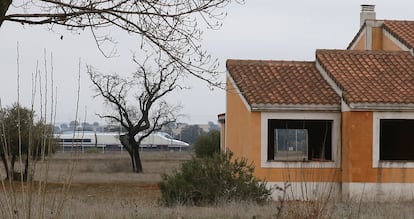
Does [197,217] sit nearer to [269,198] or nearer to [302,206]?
[302,206]

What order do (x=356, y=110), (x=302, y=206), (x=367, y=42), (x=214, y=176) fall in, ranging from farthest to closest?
(x=367, y=42) → (x=356, y=110) → (x=214, y=176) → (x=302, y=206)

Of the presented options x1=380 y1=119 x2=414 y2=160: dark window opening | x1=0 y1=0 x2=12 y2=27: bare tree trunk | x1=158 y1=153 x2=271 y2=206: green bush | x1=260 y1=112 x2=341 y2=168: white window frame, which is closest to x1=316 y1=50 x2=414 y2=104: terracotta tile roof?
x1=260 y1=112 x2=341 y2=168: white window frame

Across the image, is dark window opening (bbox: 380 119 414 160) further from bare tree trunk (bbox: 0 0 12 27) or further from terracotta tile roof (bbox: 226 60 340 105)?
bare tree trunk (bbox: 0 0 12 27)

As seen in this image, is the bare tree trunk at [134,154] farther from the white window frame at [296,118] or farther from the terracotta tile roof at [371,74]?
the white window frame at [296,118]

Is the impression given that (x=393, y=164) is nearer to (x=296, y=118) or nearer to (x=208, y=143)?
(x=296, y=118)

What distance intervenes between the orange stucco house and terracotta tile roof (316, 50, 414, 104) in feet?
0.09

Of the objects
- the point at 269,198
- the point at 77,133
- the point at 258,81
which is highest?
the point at 258,81

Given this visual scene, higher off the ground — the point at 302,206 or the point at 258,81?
the point at 258,81

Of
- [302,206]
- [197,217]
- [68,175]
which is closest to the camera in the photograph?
[68,175]

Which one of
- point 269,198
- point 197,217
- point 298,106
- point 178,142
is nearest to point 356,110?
point 298,106

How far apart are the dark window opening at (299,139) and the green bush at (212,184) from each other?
5546 millimetres

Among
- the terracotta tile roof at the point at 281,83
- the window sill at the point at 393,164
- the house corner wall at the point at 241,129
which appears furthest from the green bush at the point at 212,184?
the window sill at the point at 393,164

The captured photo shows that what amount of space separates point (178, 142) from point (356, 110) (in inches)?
2804

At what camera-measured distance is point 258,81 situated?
78.4 feet
